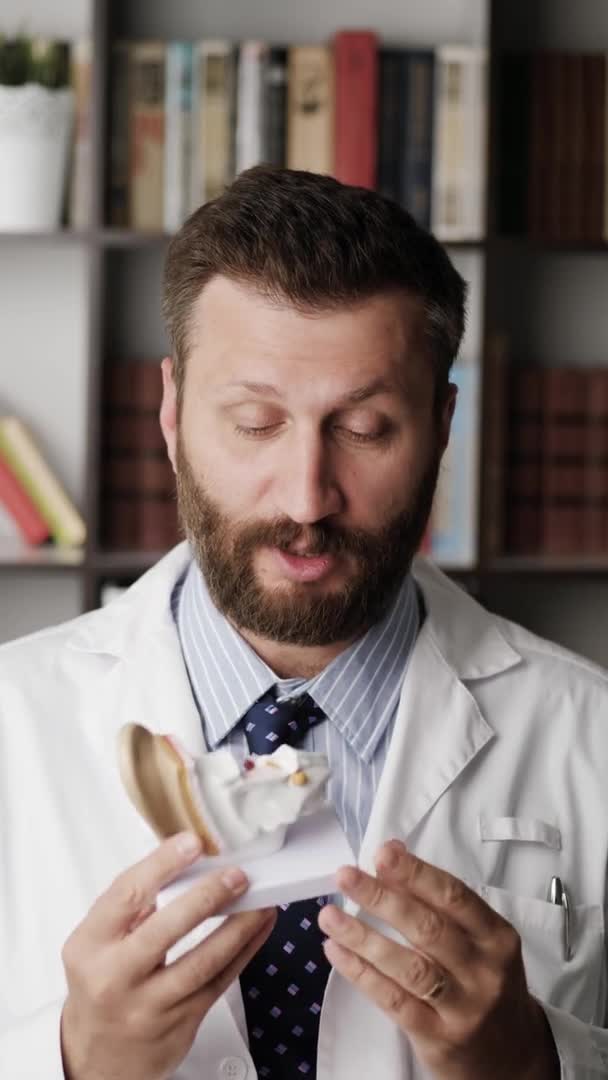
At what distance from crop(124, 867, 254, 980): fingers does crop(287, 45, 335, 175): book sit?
1.70 meters

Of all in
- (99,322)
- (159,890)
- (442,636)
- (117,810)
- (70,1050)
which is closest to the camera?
(159,890)

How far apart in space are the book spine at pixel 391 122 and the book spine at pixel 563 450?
1.43 feet

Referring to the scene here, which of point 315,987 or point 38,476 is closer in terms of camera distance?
point 315,987

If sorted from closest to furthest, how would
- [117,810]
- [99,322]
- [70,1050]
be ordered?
[70,1050]
[117,810]
[99,322]

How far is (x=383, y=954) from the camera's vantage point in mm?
997

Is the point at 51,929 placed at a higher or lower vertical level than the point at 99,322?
lower

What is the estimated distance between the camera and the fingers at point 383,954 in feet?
3.23

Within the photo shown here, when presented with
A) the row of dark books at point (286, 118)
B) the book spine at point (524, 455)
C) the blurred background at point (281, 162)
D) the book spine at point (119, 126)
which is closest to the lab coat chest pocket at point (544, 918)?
the blurred background at point (281, 162)

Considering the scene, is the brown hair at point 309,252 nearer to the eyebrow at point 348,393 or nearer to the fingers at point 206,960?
the eyebrow at point 348,393

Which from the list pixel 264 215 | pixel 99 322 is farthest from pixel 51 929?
pixel 99 322

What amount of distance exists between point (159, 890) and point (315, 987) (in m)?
0.29

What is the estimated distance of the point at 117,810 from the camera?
132 cm

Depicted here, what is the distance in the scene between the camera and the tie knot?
51.8 inches

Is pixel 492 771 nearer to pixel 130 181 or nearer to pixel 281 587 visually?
pixel 281 587
